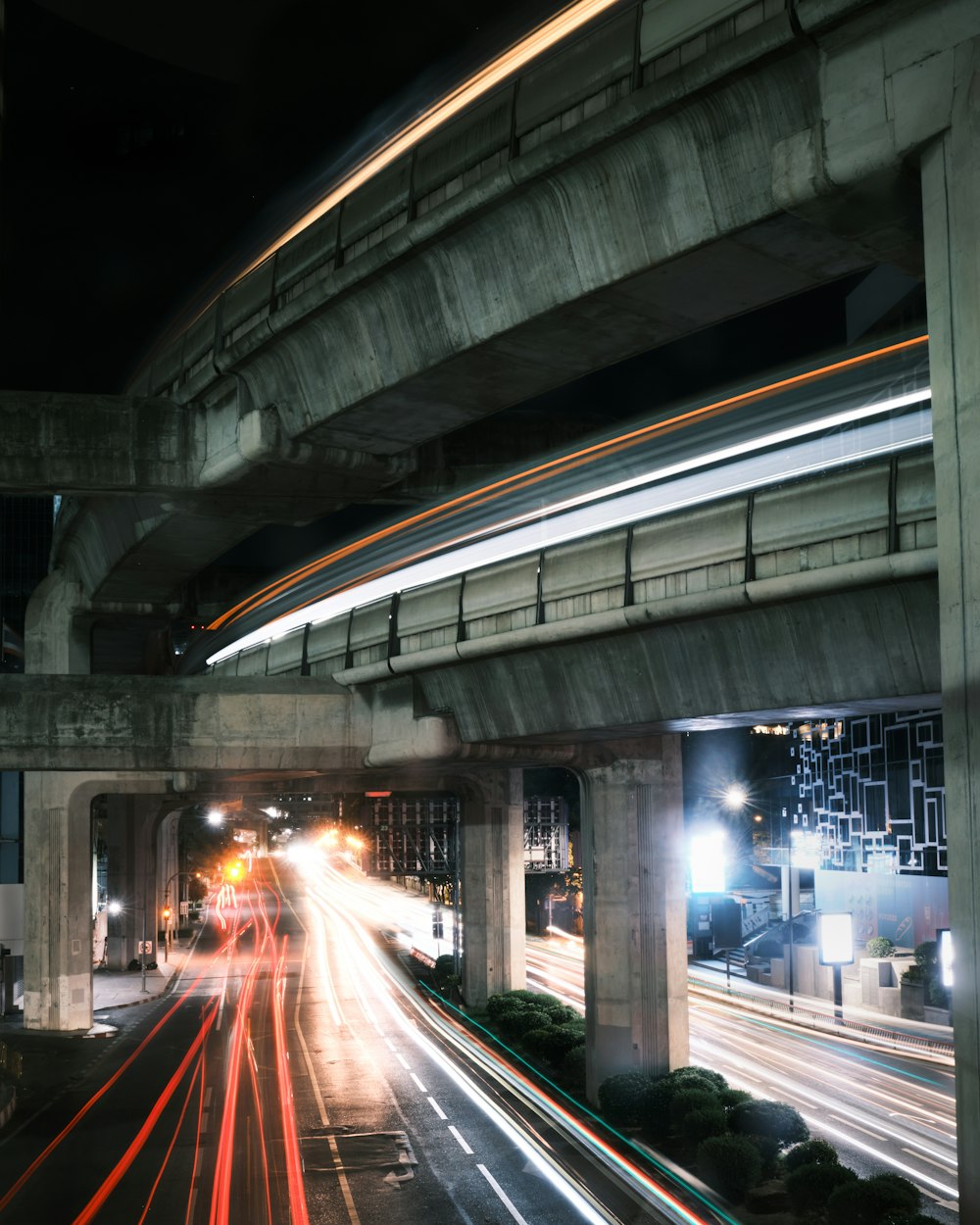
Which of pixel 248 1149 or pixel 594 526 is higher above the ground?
pixel 594 526

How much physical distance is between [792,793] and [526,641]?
43.7 meters

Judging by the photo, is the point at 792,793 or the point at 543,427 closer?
the point at 543,427

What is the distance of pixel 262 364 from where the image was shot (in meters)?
19.0

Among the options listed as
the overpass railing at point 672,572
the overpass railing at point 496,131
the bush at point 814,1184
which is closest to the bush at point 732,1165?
the bush at point 814,1184

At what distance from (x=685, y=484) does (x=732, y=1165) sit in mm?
10875

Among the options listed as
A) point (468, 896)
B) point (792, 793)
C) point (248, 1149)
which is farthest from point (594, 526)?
point (792, 793)

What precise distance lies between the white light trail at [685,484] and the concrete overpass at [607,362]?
1.57 m

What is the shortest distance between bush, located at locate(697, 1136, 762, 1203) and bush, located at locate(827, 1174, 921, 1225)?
2.32 meters

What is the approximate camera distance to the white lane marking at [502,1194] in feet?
63.3

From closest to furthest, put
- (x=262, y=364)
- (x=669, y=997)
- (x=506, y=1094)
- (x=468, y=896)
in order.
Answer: (x=262, y=364) → (x=669, y=997) → (x=506, y=1094) → (x=468, y=896)

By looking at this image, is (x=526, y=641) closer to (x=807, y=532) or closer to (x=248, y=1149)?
(x=807, y=532)

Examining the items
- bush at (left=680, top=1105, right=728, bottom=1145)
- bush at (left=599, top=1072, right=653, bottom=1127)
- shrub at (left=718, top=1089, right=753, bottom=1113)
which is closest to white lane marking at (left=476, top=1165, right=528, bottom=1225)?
bush at (left=680, top=1105, right=728, bottom=1145)

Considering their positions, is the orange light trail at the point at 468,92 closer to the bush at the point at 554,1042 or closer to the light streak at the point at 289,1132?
the light streak at the point at 289,1132

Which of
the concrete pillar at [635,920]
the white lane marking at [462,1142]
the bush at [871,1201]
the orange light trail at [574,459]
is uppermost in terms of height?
the orange light trail at [574,459]
